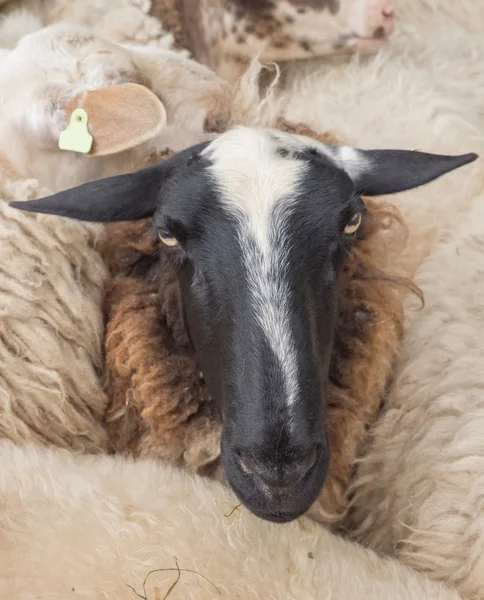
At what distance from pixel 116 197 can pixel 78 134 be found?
296mm

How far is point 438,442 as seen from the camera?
138 cm

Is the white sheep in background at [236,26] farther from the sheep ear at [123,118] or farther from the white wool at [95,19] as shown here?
the sheep ear at [123,118]

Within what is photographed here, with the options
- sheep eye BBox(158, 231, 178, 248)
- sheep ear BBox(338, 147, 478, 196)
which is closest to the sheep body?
sheep eye BBox(158, 231, 178, 248)

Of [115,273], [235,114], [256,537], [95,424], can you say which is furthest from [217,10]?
[256,537]

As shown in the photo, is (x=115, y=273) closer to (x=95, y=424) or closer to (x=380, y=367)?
(x=95, y=424)

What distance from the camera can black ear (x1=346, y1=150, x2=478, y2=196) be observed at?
4.48 ft

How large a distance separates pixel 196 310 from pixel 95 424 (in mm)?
461

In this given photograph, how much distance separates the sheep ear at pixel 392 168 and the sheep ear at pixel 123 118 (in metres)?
0.46

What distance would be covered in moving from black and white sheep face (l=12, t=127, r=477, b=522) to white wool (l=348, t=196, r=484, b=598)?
32 centimetres

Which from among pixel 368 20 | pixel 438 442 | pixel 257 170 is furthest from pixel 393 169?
pixel 368 20

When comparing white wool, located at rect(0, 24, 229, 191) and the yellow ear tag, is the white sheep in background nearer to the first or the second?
white wool, located at rect(0, 24, 229, 191)

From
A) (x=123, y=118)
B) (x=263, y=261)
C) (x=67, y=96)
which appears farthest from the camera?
(x=67, y=96)

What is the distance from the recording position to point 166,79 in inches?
77.7

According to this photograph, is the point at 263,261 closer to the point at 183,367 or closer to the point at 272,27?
the point at 183,367
